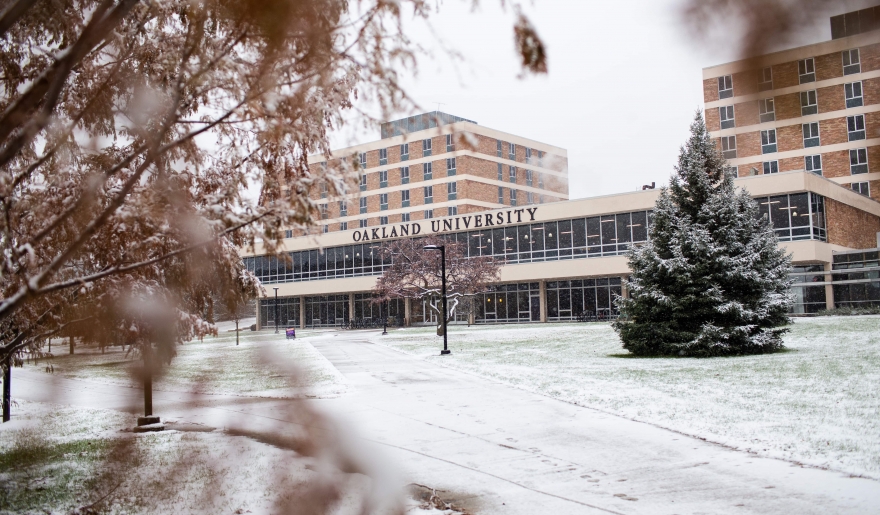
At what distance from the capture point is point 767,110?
1.19 m

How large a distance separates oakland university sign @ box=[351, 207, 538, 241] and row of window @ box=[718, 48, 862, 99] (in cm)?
5176

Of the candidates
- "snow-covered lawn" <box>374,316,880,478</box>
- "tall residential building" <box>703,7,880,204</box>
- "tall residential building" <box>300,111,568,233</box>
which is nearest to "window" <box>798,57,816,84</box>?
"tall residential building" <box>703,7,880,204</box>

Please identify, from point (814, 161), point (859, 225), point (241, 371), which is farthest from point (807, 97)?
point (241, 371)

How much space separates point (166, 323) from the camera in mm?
6145

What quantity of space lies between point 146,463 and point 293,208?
5.28 m

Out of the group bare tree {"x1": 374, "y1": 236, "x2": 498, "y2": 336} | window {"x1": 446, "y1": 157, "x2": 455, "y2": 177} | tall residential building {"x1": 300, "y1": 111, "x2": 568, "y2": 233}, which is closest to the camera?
bare tree {"x1": 374, "y1": 236, "x2": 498, "y2": 336}

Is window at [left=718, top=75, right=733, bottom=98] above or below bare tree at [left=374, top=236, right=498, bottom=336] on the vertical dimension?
below

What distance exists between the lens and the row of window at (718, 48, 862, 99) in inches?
44.3

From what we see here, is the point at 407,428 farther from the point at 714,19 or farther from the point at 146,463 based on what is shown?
the point at 714,19

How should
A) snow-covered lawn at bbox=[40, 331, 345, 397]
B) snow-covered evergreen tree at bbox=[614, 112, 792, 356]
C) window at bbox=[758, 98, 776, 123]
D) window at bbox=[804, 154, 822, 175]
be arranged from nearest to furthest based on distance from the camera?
window at bbox=[758, 98, 776, 123], window at bbox=[804, 154, 822, 175], snow-covered lawn at bbox=[40, 331, 345, 397], snow-covered evergreen tree at bbox=[614, 112, 792, 356]

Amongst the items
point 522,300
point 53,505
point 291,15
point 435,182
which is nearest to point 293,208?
point 291,15

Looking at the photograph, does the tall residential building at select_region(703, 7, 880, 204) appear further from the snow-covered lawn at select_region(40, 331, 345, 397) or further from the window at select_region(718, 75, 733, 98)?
the snow-covered lawn at select_region(40, 331, 345, 397)

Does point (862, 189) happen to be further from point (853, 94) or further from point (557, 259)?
point (557, 259)

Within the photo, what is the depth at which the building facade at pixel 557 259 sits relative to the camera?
3825 centimetres
